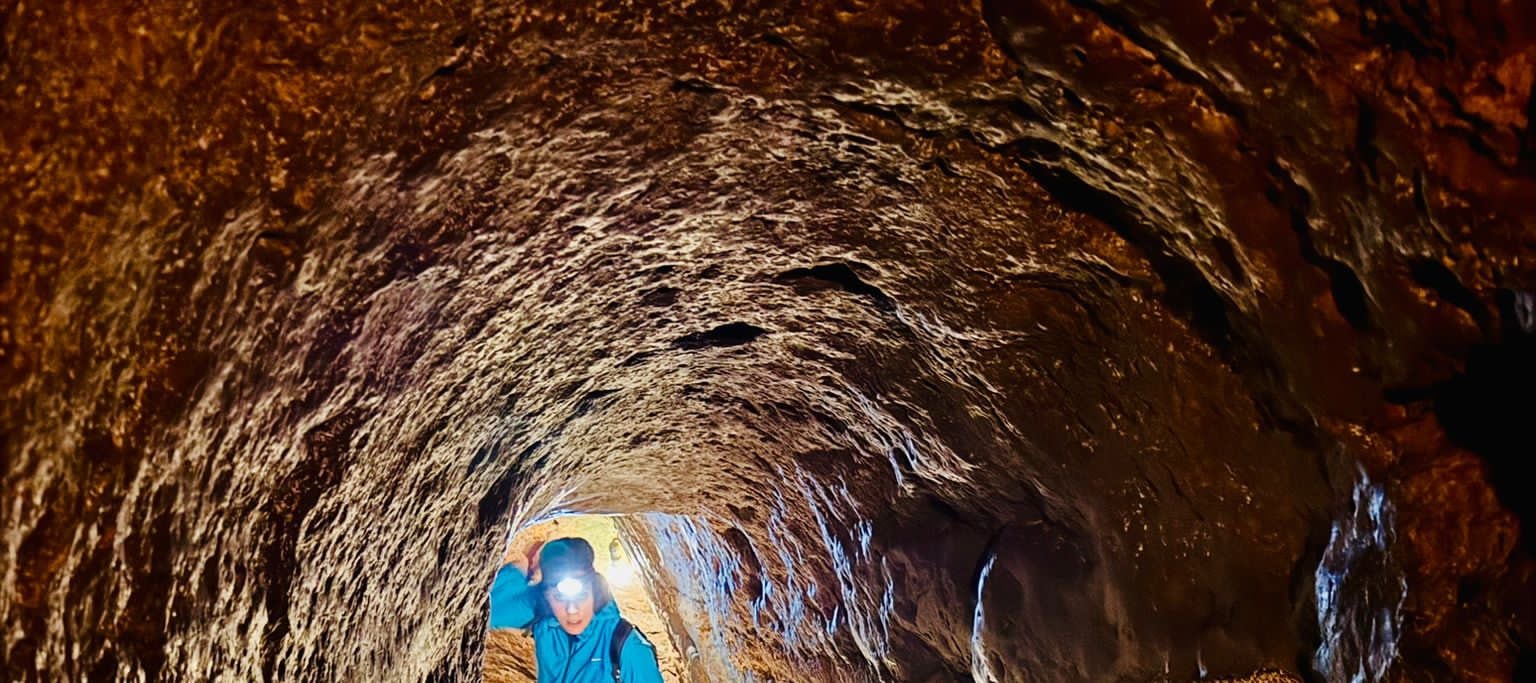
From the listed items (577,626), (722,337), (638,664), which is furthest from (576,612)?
(722,337)

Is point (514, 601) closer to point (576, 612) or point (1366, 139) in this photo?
point (576, 612)

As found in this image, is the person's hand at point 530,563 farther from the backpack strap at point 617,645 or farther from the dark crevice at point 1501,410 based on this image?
the dark crevice at point 1501,410

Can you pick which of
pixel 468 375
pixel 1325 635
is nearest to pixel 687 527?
pixel 468 375

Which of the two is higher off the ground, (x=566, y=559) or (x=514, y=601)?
(x=566, y=559)

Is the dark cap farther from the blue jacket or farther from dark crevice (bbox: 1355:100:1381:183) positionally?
dark crevice (bbox: 1355:100:1381:183)

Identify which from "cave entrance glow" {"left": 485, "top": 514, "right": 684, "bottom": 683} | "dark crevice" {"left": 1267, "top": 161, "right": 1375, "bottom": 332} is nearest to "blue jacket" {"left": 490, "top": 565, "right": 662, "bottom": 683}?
"cave entrance glow" {"left": 485, "top": 514, "right": 684, "bottom": 683}

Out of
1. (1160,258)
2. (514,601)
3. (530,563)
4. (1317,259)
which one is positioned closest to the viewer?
(1317,259)

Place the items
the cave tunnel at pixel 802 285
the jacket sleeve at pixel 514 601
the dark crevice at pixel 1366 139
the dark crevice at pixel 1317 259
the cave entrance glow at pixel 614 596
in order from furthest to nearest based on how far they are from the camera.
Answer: the cave entrance glow at pixel 614 596
the jacket sleeve at pixel 514 601
the dark crevice at pixel 1317 259
the dark crevice at pixel 1366 139
the cave tunnel at pixel 802 285

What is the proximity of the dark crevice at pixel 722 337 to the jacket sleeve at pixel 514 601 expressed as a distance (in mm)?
3210

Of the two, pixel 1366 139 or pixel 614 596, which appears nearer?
pixel 1366 139

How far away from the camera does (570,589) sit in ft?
16.0

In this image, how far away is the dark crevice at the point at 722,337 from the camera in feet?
7.22

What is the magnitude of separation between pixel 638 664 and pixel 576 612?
0.39m

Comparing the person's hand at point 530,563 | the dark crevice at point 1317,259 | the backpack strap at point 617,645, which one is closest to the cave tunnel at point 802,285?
the dark crevice at point 1317,259
